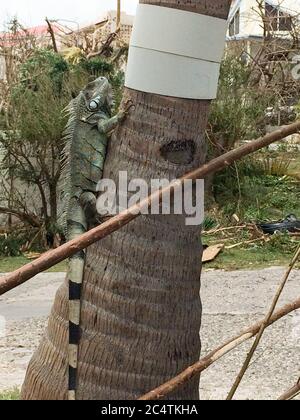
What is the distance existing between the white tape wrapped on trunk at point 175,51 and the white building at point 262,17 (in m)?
13.0

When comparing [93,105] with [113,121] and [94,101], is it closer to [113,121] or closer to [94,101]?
[94,101]

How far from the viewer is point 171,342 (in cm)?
249

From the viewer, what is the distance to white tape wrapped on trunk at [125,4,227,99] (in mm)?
2195

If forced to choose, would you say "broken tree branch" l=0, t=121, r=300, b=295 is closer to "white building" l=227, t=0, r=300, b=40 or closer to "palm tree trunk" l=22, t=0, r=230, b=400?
"palm tree trunk" l=22, t=0, r=230, b=400

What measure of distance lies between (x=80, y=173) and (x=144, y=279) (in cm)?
61

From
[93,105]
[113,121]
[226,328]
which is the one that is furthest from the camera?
[226,328]

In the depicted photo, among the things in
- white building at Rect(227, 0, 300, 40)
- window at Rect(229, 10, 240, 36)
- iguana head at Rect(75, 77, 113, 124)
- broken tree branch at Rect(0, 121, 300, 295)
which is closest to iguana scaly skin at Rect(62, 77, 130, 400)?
iguana head at Rect(75, 77, 113, 124)

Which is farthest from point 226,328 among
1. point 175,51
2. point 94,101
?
point 175,51

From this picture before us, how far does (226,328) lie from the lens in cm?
600

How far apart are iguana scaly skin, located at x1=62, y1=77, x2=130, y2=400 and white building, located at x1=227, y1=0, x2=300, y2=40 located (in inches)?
489

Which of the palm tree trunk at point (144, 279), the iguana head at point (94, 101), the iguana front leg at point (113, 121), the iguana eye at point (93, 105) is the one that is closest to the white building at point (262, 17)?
the iguana head at point (94, 101)

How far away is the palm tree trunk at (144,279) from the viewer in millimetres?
2416
